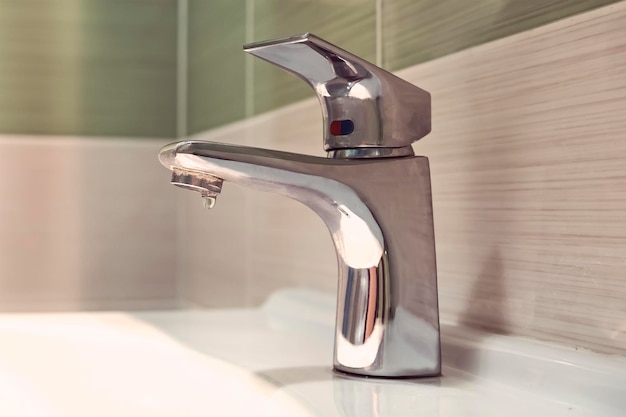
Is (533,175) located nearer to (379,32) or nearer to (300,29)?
(379,32)

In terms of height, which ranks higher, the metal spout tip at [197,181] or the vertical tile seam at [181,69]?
the vertical tile seam at [181,69]

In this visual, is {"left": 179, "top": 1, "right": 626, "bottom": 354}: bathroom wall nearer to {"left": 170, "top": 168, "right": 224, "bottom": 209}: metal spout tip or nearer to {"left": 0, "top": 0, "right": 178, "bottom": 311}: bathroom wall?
{"left": 170, "top": 168, "right": 224, "bottom": 209}: metal spout tip

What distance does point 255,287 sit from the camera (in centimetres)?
98

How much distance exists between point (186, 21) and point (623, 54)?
0.97 metres

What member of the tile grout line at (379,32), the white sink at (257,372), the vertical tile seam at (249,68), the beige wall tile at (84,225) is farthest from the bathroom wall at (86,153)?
the tile grout line at (379,32)

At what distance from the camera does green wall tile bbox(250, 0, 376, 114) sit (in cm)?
70

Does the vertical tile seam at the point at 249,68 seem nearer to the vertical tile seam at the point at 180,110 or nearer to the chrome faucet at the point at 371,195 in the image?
the vertical tile seam at the point at 180,110

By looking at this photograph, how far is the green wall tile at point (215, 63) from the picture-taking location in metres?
1.07

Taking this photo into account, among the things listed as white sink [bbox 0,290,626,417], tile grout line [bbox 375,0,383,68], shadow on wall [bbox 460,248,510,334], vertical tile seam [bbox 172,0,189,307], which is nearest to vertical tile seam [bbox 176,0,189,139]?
vertical tile seam [bbox 172,0,189,307]

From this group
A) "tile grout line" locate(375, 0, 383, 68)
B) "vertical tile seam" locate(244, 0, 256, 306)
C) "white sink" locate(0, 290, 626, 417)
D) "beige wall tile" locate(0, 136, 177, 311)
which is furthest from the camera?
"beige wall tile" locate(0, 136, 177, 311)

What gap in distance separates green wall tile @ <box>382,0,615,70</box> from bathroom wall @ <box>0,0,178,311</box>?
70 cm

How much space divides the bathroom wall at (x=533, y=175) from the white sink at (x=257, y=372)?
0.02m

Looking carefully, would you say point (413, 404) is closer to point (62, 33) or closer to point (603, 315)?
point (603, 315)

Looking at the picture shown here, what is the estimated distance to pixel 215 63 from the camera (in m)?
1.17
